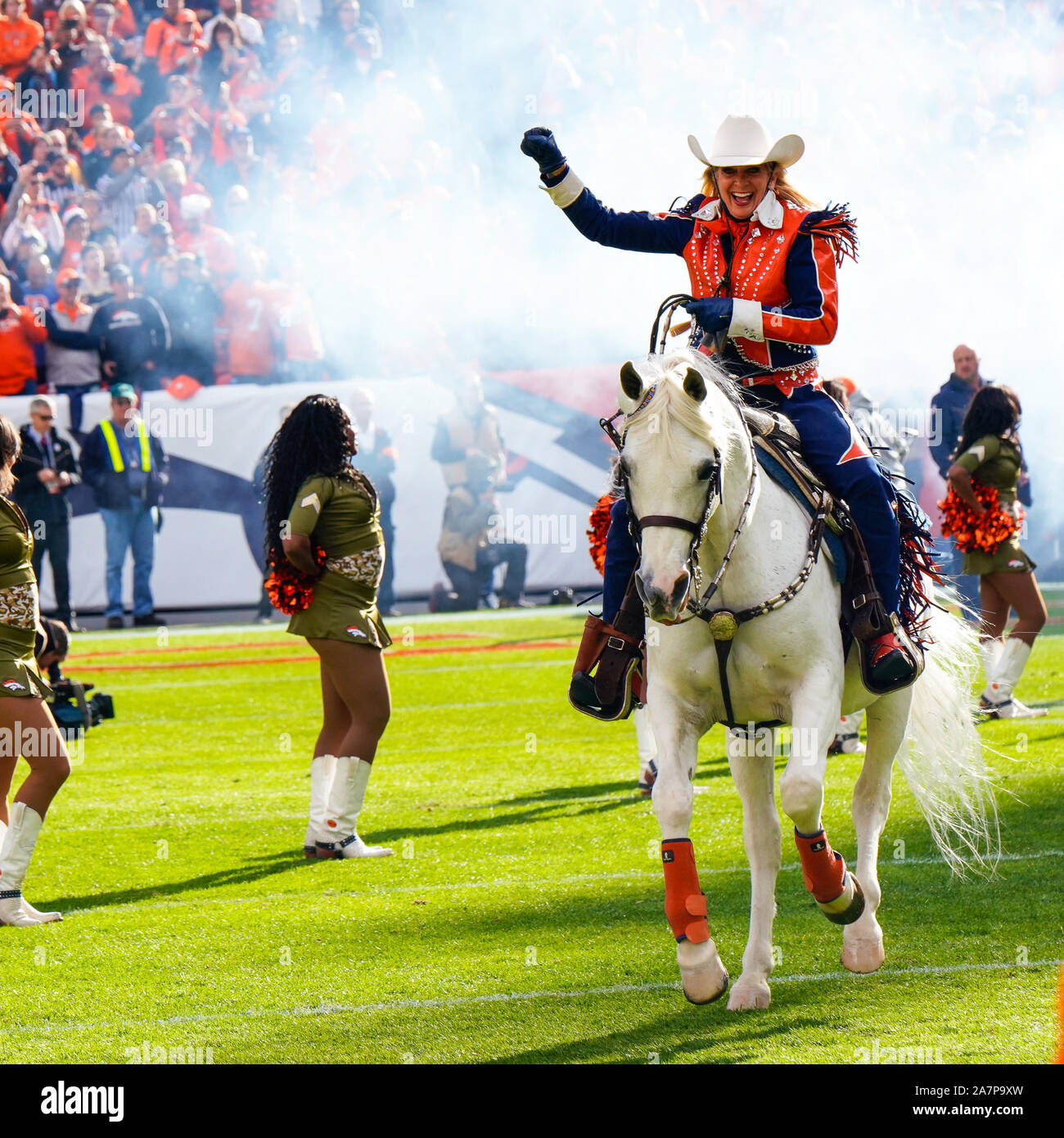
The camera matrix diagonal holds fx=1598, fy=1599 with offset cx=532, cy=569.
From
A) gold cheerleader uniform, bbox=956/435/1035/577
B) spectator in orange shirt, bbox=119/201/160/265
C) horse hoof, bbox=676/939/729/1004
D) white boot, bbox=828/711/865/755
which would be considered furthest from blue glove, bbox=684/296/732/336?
spectator in orange shirt, bbox=119/201/160/265

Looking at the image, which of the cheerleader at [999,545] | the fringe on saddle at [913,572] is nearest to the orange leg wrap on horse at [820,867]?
the fringe on saddle at [913,572]

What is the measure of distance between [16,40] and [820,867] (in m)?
21.2

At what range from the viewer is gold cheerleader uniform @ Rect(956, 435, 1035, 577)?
11336mm

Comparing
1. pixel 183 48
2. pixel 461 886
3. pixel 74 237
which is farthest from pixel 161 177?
pixel 461 886

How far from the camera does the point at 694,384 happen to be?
4535 mm

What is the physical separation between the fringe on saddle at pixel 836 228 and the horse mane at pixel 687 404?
2.88 ft

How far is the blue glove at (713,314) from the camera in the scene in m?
5.22

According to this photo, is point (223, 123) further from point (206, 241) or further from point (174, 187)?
point (206, 241)

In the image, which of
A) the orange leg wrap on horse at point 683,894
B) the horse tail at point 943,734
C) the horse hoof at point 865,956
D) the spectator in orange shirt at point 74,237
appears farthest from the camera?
the spectator in orange shirt at point 74,237

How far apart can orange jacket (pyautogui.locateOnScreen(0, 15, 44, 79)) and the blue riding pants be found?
20.1 m

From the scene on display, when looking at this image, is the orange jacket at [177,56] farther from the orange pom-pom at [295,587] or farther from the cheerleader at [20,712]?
the cheerleader at [20,712]

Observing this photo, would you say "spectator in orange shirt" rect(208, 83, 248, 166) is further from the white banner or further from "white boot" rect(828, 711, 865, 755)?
"white boot" rect(828, 711, 865, 755)

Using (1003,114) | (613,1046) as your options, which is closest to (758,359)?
(613,1046)
